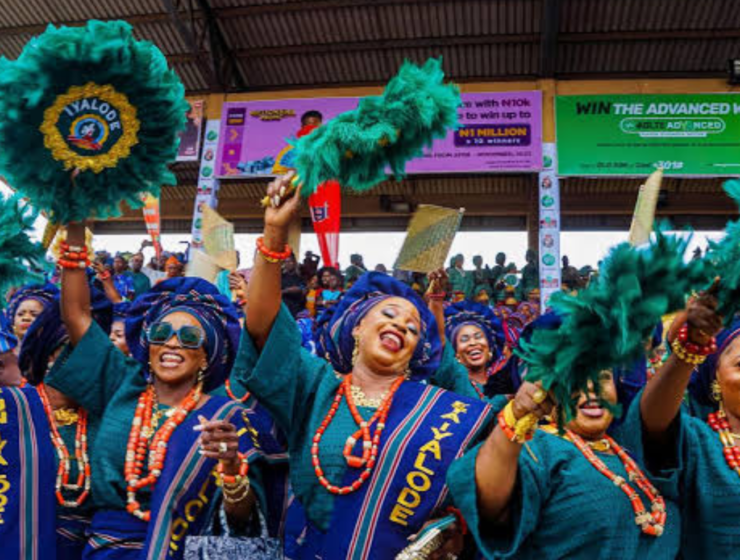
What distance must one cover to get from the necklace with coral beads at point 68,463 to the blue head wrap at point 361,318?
0.98 metres

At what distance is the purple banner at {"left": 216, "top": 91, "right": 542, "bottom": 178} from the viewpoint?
9.27 m

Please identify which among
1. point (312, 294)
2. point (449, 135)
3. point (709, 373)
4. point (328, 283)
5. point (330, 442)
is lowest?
point (330, 442)

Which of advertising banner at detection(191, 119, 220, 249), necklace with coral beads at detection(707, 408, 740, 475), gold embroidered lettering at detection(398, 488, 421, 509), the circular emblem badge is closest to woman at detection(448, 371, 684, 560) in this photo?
necklace with coral beads at detection(707, 408, 740, 475)

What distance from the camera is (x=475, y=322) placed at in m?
4.25

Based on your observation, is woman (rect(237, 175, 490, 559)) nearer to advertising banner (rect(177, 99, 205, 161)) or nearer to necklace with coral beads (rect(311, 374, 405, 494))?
necklace with coral beads (rect(311, 374, 405, 494))

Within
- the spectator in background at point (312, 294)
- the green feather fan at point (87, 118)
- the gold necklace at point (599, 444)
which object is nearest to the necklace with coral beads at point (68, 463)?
the green feather fan at point (87, 118)

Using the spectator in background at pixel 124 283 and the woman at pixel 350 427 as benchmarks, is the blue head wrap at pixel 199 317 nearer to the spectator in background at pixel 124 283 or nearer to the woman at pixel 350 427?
the woman at pixel 350 427

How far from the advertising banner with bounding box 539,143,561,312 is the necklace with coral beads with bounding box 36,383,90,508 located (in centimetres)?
685

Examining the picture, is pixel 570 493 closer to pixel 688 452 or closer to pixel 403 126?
pixel 688 452

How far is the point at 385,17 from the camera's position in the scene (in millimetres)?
9609

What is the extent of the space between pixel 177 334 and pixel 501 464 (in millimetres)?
1496

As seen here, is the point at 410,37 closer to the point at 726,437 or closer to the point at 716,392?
the point at 716,392

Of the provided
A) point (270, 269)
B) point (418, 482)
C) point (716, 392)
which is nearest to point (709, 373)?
point (716, 392)

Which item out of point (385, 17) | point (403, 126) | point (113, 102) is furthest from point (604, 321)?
point (385, 17)
